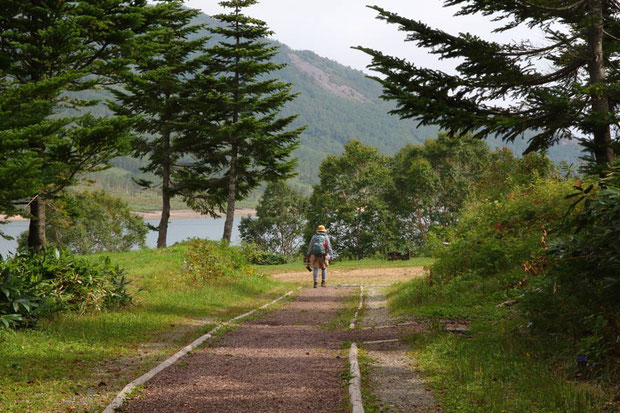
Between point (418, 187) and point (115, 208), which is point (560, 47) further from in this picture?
point (115, 208)

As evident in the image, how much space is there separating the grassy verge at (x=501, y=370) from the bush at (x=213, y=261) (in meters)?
10.2

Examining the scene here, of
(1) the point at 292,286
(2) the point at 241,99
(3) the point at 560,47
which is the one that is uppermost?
(2) the point at 241,99

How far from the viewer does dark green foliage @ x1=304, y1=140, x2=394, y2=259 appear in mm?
49719

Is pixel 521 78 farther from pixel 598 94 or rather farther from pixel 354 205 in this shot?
pixel 354 205

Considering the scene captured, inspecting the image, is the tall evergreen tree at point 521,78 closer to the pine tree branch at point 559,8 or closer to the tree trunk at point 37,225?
the pine tree branch at point 559,8

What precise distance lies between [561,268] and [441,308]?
531cm

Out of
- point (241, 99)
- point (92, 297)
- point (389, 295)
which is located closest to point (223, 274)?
point (389, 295)

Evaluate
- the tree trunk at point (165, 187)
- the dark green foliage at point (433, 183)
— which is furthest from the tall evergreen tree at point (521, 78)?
the dark green foliage at point (433, 183)

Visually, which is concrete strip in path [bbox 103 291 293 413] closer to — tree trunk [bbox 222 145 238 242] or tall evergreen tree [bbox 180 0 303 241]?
tree trunk [bbox 222 145 238 242]

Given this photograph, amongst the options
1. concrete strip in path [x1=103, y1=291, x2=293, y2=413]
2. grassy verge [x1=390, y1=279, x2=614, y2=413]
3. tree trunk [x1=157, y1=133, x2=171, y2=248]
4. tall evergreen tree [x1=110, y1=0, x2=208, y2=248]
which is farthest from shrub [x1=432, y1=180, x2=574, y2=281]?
tree trunk [x1=157, y1=133, x2=171, y2=248]

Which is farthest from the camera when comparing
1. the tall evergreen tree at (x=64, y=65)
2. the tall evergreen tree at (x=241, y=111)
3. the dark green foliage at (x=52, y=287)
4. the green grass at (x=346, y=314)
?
the tall evergreen tree at (x=241, y=111)

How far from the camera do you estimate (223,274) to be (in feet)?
60.4

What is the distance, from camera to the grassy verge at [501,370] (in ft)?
16.2

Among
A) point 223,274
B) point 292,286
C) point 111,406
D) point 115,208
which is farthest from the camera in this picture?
point 115,208
